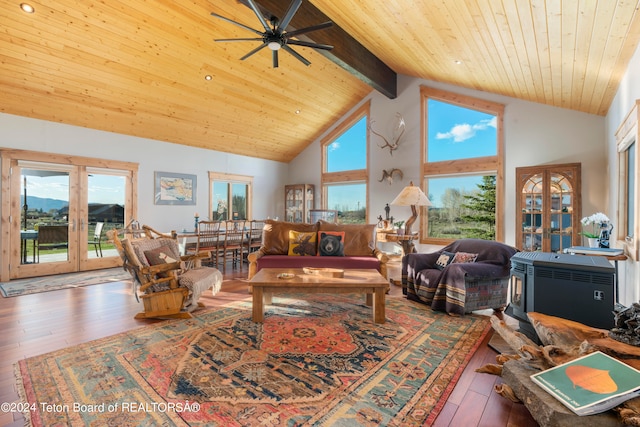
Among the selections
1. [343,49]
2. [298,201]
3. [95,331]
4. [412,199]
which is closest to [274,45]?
[343,49]

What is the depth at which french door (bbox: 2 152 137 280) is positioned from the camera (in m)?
4.98

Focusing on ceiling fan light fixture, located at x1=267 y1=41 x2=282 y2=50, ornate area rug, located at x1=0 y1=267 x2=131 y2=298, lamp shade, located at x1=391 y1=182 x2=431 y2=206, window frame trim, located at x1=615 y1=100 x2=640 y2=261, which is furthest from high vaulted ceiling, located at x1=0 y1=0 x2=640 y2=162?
ornate area rug, located at x1=0 y1=267 x2=131 y2=298

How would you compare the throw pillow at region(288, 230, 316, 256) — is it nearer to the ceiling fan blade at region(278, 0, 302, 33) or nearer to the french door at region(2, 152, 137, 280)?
the ceiling fan blade at region(278, 0, 302, 33)

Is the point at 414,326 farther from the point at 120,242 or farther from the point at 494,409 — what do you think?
the point at 120,242

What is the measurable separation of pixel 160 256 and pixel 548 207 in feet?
18.8

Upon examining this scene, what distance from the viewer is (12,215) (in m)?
4.90

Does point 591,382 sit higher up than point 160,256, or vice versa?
point 160,256

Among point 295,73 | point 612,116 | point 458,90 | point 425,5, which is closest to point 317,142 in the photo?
point 295,73

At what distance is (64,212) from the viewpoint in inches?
214

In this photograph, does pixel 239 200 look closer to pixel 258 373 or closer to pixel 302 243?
pixel 302 243

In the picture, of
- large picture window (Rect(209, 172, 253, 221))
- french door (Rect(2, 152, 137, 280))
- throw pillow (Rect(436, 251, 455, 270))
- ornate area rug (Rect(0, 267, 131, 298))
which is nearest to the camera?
throw pillow (Rect(436, 251, 455, 270))

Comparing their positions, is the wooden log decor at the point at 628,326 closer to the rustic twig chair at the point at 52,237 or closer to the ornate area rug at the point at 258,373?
the ornate area rug at the point at 258,373

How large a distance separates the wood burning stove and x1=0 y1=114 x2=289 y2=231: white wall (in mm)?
6447

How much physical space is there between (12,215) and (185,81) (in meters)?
3.49
